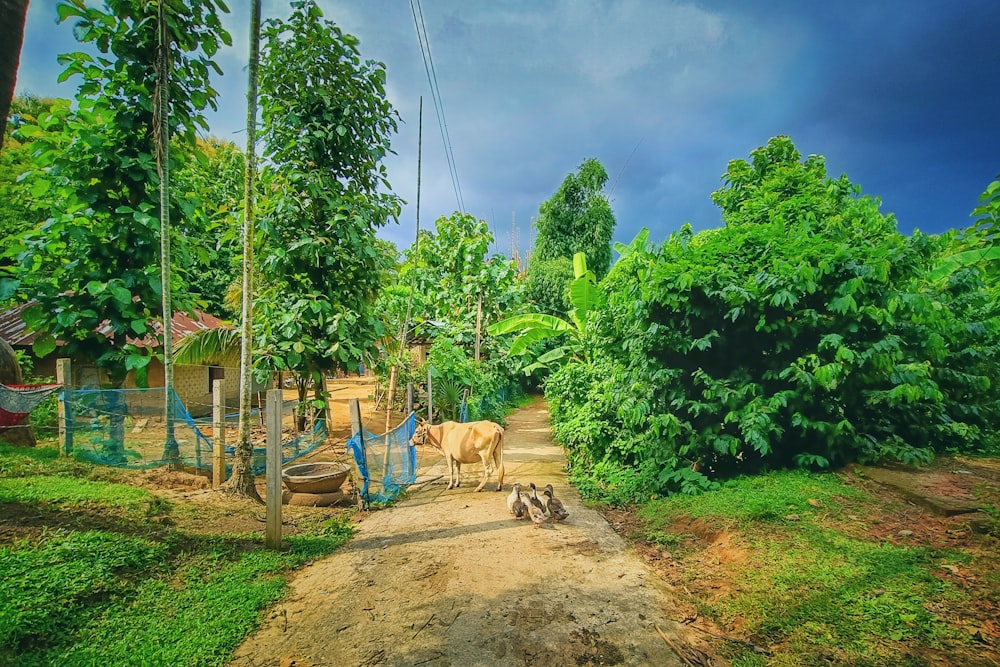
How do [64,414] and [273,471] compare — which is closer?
[273,471]

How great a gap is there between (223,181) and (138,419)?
14947 mm

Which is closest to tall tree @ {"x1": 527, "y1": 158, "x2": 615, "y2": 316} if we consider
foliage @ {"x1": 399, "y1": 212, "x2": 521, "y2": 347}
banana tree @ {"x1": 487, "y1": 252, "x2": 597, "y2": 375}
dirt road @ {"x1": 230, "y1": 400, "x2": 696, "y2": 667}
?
foliage @ {"x1": 399, "y1": 212, "x2": 521, "y2": 347}

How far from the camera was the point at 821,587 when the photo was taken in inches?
128

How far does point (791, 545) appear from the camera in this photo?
3.84 metres

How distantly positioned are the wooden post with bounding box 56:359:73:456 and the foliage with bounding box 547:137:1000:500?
7.54m

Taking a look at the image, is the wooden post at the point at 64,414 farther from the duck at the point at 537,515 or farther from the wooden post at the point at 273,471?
the duck at the point at 537,515

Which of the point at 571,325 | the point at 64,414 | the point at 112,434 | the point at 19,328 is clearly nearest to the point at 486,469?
the point at 571,325

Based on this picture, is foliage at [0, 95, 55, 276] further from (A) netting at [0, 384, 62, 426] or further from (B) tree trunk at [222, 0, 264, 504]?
(B) tree trunk at [222, 0, 264, 504]

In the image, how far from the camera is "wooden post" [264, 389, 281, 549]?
4.38 m

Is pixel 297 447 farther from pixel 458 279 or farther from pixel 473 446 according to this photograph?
pixel 458 279

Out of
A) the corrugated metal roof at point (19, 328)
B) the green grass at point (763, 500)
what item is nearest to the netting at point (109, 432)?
the corrugated metal roof at point (19, 328)

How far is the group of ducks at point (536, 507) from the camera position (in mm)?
5441

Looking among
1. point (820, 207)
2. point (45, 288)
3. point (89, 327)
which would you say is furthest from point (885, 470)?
point (45, 288)

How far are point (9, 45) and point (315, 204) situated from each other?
4.87 meters
